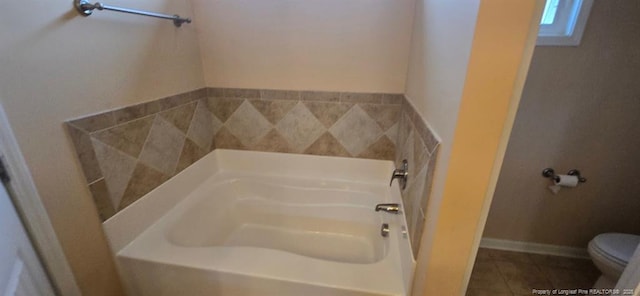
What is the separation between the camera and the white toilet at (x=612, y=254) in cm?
126

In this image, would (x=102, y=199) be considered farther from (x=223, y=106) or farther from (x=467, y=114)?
(x=467, y=114)

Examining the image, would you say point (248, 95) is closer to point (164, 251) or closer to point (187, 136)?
point (187, 136)

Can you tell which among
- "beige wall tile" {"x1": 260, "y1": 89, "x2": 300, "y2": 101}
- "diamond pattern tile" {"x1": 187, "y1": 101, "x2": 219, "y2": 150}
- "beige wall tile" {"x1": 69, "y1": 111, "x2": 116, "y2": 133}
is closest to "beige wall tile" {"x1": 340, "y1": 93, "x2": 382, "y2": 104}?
"beige wall tile" {"x1": 260, "y1": 89, "x2": 300, "y2": 101}

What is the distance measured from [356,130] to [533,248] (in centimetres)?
155

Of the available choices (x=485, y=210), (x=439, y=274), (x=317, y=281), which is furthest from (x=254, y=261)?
(x=485, y=210)

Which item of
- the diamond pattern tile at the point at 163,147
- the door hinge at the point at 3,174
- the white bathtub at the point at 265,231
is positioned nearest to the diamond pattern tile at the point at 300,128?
the white bathtub at the point at 265,231

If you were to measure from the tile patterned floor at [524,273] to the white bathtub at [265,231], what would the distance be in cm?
75

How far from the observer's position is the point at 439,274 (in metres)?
0.79

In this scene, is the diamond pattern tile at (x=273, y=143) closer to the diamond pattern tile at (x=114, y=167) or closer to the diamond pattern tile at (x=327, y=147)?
the diamond pattern tile at (x=327, y=147)

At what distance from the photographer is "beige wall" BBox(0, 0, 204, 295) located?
0.80 m

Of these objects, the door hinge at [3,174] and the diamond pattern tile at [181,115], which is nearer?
the door hinge at [3,174]

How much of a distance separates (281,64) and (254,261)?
1139mm

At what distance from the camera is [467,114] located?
24.2 inches

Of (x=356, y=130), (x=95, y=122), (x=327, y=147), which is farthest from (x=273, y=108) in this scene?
(x=95, y=122)
